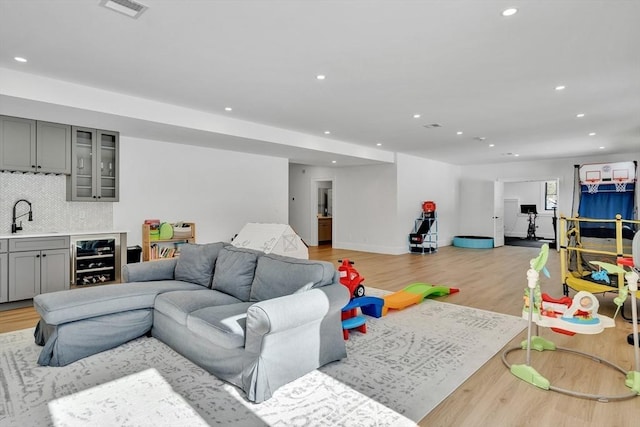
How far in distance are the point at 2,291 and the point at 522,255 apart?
408 inches

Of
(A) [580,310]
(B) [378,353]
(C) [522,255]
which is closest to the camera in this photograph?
(A) [580,310]

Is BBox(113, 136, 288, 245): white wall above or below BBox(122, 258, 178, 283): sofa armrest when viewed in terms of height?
above

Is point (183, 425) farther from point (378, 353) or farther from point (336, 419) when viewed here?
point (378, 353)

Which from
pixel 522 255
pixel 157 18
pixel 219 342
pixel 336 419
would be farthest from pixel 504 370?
pixel 522 255

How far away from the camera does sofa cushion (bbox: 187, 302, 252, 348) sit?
2455 mm

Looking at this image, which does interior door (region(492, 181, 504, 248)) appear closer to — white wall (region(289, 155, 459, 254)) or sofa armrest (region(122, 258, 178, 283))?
white wall (region(289, 155, 459, 254))

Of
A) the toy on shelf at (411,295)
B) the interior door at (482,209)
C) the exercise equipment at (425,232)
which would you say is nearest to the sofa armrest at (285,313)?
the toy on shelf at (411,295)

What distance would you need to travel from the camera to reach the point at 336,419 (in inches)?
85.0

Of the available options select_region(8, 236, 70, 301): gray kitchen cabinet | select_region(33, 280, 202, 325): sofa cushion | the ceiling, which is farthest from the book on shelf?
select_region(33, 280, 202, 325): sofa cushion

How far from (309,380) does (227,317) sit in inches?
30.0

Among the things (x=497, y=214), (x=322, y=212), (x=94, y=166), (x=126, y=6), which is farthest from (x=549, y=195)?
(x=126, y=6)

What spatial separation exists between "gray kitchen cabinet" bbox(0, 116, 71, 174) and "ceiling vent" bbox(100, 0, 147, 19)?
318 centimetres

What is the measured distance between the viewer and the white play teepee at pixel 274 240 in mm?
6023

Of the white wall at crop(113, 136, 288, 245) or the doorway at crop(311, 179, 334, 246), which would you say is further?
the doorway at crop(311, 179, 334, 246)
